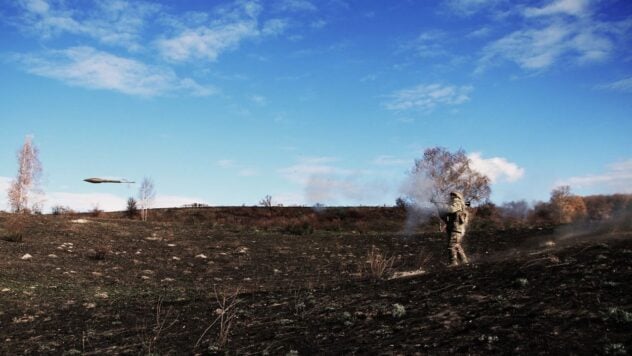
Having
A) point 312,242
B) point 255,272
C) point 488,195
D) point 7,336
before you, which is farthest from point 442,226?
point 7,336

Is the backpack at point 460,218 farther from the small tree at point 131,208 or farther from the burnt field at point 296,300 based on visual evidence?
the small tree at point 131,208

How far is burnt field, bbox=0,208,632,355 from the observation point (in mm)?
7305

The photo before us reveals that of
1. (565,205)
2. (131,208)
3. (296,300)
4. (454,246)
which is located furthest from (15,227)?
(565,205)

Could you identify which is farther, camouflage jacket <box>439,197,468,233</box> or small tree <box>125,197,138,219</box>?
small tree <box>125,197,138,219</box>

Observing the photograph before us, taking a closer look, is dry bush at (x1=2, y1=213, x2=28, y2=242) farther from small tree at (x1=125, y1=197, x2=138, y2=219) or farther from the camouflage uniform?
small tree at (x1=125, y1=197, x2=138, y2=219)

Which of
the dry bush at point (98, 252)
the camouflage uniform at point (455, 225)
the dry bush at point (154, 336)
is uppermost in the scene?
the camouflage uniform at point (455, 225)

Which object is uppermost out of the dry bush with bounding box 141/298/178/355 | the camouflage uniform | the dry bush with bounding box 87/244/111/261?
the camouflage uniform

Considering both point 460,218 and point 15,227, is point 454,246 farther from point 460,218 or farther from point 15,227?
point 15,227

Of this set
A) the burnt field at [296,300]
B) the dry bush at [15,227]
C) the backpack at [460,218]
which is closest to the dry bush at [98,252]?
the burnt field at [296,300]

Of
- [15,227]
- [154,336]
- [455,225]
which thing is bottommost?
[154,336]

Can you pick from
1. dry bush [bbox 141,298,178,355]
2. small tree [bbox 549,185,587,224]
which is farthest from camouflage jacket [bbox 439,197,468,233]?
small tree [bbox 549,185,587,224]

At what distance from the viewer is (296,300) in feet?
37.5

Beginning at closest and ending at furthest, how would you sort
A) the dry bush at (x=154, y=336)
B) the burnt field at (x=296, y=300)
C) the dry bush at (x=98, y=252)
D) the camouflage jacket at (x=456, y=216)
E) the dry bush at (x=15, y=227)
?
the burnt field at (x=296, y=300) → the dry bush at (x=154, y=336) → the camouflage jacket at (x=456, y=216) → the dry bush at (x=98, y=252) → the dry bush at (x=15, y=227)

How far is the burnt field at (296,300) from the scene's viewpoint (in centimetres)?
730
